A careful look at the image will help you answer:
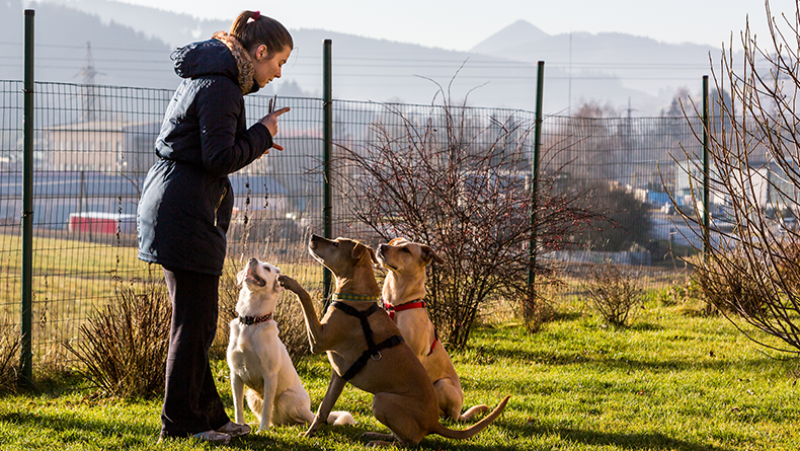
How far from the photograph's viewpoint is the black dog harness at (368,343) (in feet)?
13.8

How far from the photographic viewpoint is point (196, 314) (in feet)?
12.8

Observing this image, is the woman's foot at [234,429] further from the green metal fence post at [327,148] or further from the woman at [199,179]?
the green metal fence post at [327,148]

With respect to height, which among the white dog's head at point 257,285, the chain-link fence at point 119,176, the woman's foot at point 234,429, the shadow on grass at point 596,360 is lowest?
the shadow on grass at point 596,360

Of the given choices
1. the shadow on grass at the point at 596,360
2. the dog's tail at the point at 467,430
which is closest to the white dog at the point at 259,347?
the dog's tail at the point at 467,430

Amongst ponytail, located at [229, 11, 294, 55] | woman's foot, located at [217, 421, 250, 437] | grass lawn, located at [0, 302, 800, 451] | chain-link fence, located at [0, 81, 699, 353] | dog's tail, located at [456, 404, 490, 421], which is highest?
ponytail, located at [229, 11, 294, 55]

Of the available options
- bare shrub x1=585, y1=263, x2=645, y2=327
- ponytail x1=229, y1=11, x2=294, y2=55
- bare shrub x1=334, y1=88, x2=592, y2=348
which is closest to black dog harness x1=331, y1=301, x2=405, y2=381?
ponytail x1=229, y1=11, x2=294, y2=55

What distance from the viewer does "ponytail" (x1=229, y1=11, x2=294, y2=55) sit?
12.8 ft

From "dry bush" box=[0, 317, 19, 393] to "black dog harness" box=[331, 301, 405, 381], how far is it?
3283 millimetres

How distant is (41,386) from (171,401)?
2921mm

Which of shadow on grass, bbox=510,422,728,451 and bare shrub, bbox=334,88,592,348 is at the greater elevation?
bare shrub, bbox=334,88,592,348

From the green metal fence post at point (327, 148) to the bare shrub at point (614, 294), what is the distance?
3.69 meters

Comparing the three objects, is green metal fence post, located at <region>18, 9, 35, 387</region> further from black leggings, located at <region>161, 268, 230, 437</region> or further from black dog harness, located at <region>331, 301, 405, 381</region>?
black dog harness, located at <region>331, 301, 405, 381</region>

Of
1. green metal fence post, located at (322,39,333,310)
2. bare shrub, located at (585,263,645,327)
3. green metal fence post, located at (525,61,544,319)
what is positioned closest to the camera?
green metal fence post, located at (322,39,333,310)

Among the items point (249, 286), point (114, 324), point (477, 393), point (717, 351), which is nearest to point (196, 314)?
point (249, 286)
